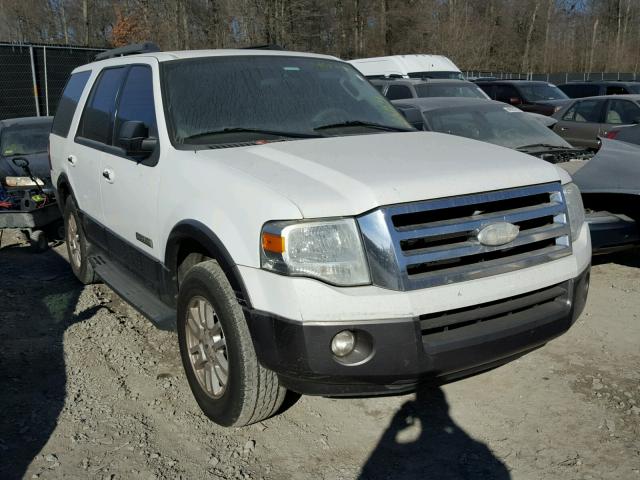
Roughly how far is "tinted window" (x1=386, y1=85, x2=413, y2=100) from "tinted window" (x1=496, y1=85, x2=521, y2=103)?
6.17 meters

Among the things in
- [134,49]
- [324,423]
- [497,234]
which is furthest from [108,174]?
[497,234]

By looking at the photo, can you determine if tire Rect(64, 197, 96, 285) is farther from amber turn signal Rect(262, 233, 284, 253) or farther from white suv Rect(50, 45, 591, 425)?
amber turn signal Rect(262, 233, 284, 253)

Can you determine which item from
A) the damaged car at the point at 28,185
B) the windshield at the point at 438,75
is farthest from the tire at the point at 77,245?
the windshield at the point at 438,75

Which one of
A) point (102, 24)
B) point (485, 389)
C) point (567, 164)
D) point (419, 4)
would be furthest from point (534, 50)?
point (485, 389)

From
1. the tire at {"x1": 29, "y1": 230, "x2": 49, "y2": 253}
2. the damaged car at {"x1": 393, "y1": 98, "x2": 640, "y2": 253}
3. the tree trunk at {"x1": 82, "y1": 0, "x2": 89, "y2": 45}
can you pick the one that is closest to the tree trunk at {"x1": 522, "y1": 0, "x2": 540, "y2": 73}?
the tree trunk at {"x1": 82, "y1": 0, "x2": 89, "y2": 45}

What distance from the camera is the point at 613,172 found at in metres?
5.50

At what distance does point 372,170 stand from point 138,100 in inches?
79.2

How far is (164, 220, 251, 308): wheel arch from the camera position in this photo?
3078 mm

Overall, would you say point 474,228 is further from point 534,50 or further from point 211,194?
point 534,50

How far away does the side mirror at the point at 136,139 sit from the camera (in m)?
3.87

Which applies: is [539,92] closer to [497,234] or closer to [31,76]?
[31,76]

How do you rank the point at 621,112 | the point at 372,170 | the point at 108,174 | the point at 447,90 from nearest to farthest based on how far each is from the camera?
the point at 372,170
the point at 108,174
the point at 447,90
the point at 621,112

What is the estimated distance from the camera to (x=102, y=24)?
4453 cm

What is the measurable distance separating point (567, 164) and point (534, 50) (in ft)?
168
